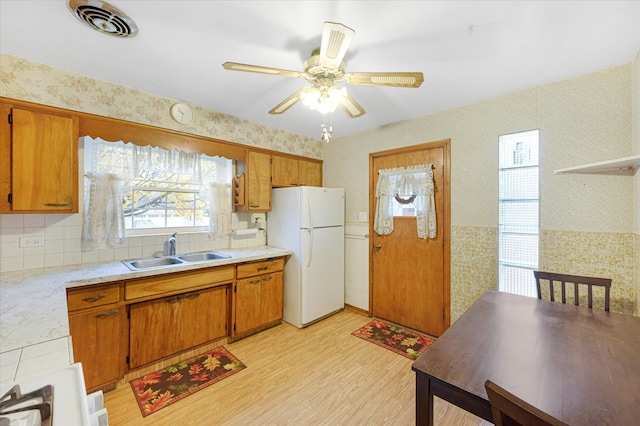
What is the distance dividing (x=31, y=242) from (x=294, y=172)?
256cm

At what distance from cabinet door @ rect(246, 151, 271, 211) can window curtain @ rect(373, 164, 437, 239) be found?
4.51 ft

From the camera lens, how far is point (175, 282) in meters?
2.26

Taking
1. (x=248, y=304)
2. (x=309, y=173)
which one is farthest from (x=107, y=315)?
(x=309, y=173)

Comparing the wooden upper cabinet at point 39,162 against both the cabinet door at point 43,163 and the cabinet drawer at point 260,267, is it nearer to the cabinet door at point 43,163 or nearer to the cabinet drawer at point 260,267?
the cabinet door at point 43,163

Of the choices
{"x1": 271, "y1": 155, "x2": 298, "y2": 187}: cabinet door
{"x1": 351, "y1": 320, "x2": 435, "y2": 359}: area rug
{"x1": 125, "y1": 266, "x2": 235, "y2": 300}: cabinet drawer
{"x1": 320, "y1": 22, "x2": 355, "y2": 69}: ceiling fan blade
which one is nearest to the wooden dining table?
{"x1": 351, "y1": 320, "x2": 435, "y2": 359}: area rug

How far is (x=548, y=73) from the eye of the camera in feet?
6.63

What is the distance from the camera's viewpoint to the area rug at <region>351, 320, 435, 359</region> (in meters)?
2.59

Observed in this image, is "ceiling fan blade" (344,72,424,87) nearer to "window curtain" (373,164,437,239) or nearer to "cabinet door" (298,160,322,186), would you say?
"window curtain" (373,164,437,239)

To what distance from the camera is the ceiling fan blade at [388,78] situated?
1490mm

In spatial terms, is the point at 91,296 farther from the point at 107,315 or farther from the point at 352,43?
the point at 352,43

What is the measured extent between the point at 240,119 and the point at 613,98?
3284 mm

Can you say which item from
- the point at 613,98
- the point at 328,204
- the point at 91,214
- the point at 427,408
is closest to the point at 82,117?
the point at 91,214

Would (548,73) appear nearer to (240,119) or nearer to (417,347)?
(417,347)

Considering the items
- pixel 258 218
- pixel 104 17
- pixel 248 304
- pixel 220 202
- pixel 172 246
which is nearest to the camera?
pixel 104 17
